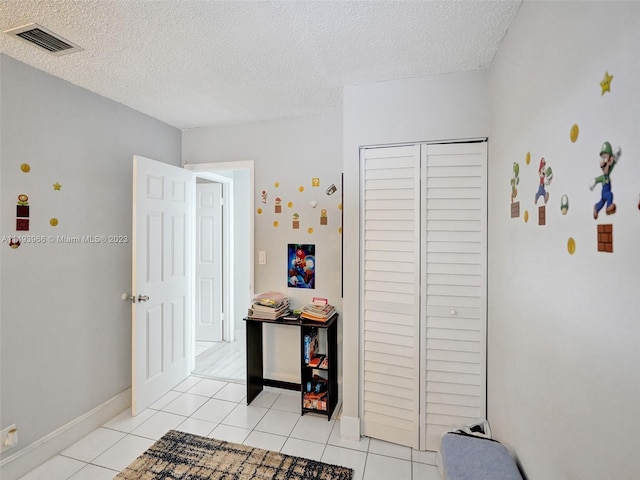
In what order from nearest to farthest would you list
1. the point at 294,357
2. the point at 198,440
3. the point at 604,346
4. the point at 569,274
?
the point at 604,346
the point at 569,274
the point at 198,440
the point at 294,357

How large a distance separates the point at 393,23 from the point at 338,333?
7.58 ft

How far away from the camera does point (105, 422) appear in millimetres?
2650

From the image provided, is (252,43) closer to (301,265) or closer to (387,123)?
(387,123)

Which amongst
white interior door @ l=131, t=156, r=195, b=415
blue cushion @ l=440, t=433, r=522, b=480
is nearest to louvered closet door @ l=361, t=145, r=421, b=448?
blue cushion @ l=440, t=433, r=522, b=480

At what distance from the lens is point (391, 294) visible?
7.65 ft

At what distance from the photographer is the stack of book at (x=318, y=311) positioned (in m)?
2.77

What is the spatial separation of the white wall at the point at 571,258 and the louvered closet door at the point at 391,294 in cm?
59

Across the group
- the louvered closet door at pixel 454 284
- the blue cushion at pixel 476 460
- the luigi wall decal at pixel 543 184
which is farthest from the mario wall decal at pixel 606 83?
the blue cushion at pixel 476 460

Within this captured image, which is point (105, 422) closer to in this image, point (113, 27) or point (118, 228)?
point (118, 228)

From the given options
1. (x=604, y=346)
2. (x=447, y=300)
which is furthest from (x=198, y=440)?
(x=604, y=346)

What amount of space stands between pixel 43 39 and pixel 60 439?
8.18 ft

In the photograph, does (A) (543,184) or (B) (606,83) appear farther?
(A) (543,184)

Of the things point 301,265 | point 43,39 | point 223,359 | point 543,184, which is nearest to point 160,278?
point 301,265

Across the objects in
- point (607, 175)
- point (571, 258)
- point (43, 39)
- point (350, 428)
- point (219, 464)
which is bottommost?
point (219, 464)
